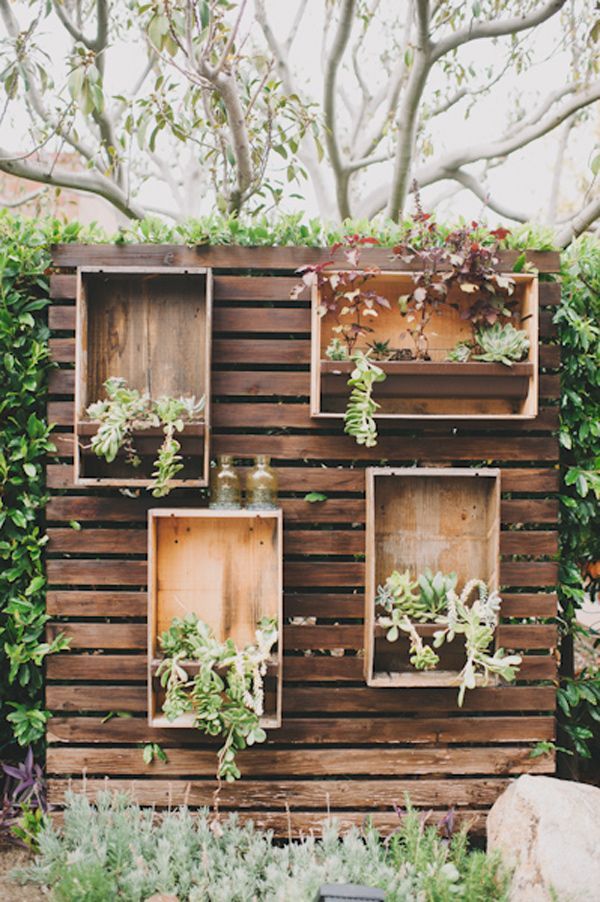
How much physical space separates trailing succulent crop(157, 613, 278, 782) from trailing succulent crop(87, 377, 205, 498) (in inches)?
24.9

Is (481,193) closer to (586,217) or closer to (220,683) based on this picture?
(586,217)

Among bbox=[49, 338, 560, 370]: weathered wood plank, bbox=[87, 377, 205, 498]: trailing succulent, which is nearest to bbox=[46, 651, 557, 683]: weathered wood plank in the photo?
bbox=[87, 377, 205, 498]: trailing succulent

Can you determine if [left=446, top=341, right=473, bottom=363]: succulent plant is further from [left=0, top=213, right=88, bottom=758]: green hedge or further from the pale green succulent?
[left=0, top=213, right=88, bottom=758]: green hedge

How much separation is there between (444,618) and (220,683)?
93cm

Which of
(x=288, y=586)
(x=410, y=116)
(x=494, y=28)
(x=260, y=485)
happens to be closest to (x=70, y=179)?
(x=410, y=116)

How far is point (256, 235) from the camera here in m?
3.17

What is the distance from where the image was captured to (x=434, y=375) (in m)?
2.95

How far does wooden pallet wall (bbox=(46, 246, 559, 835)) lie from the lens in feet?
10.3

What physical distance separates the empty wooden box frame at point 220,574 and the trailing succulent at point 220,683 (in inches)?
6.8

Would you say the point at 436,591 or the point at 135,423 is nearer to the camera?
the point at 135,423

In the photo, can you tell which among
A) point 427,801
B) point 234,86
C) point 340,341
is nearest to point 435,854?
point 427,801

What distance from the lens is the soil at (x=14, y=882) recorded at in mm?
2865

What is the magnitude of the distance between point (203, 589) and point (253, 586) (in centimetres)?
21

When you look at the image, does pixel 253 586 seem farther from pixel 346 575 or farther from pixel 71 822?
pixel 71 822
